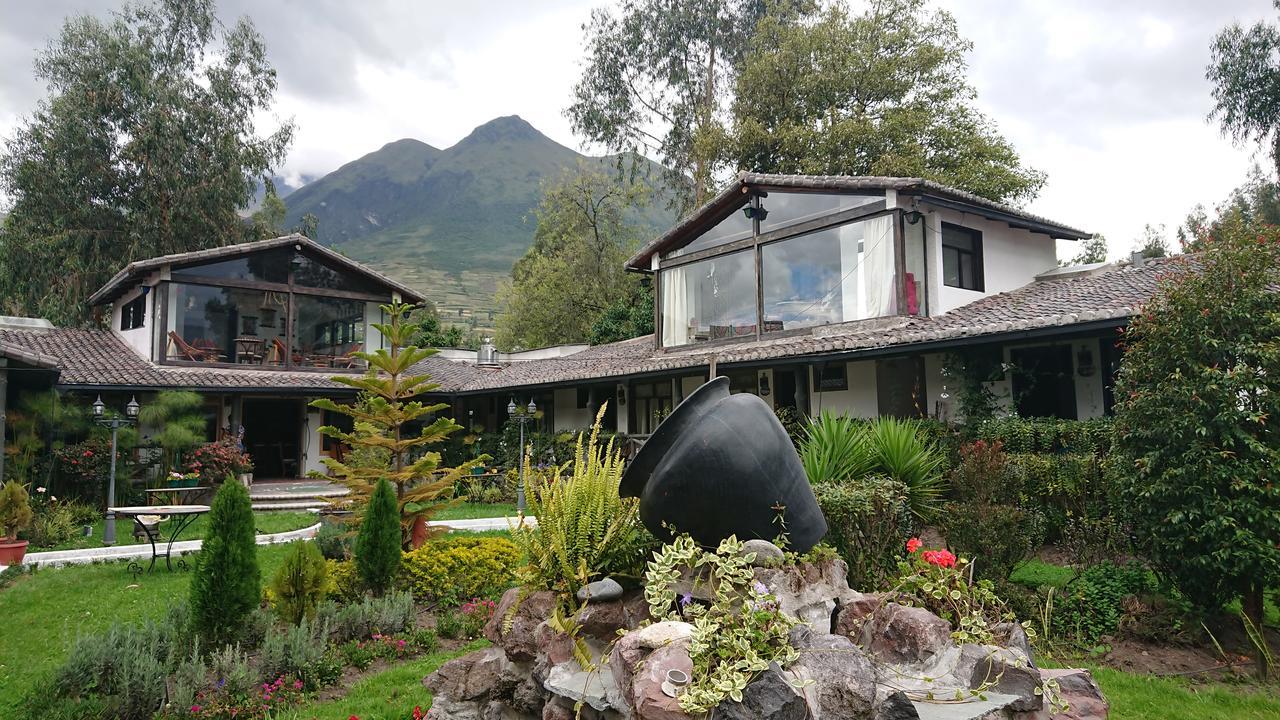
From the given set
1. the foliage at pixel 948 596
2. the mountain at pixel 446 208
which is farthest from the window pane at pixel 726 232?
the mountain at pixel 446 208

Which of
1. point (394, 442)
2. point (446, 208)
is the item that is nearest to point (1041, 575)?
point (394, 442)

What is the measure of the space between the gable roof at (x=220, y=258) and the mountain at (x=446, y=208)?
42.2m

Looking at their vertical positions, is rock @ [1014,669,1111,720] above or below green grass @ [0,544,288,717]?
above

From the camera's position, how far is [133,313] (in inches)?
799

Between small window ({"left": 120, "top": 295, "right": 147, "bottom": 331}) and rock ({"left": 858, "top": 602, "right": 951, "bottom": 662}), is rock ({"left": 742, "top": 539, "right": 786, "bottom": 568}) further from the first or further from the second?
small window ({"left": 120, "top": 295, "right": 147, "bottom": 331})

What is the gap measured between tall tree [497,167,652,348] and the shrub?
24.6 meters

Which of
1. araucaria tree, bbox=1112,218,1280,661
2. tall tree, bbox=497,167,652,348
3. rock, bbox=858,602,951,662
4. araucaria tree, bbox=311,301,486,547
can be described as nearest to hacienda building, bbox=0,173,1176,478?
araucaria tree, bbox=1112,218,1280,661

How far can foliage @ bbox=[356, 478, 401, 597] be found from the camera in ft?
23.0

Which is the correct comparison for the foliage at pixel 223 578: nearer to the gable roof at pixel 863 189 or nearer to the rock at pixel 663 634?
the rock at pixel 663 634

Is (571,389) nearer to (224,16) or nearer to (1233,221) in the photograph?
(1233,221)

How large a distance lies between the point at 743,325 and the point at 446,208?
112m

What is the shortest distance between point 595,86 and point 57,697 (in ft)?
92.8

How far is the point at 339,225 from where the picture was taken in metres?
125

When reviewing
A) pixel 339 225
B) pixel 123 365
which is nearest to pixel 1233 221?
pixel 123 365
